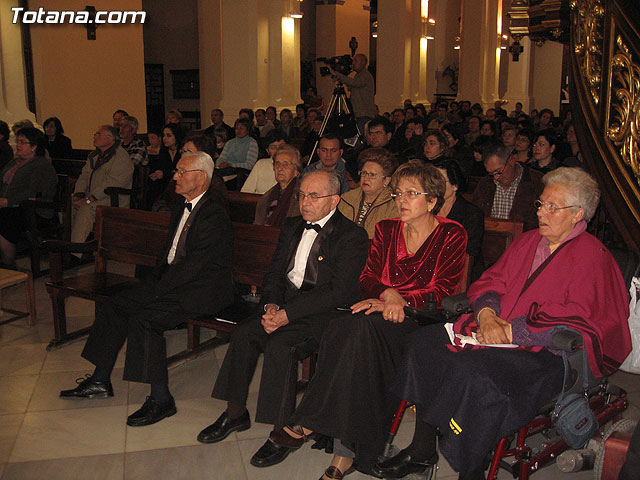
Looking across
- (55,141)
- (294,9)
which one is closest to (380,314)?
(55,141)

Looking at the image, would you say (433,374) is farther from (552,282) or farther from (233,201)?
(233,201)

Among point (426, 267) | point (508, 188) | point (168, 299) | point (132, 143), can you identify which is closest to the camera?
point (426, 267)

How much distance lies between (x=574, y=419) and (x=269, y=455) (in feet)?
4.61

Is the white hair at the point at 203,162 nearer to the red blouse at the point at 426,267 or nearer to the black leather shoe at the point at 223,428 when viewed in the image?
the red blouse at the point at 426,267

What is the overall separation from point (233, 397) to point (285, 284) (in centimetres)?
69

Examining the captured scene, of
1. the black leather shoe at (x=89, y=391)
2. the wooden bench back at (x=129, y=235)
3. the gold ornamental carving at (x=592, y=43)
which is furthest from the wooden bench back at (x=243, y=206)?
the gold ornamental carving at (x=592, y=43)

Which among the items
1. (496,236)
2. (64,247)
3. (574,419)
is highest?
(496,236)

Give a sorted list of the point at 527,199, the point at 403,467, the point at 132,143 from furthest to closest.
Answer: the point at 132,143 → the point at 527,199 → the point at 403,467

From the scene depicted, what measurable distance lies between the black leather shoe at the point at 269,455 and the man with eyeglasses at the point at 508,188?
296 centimetres

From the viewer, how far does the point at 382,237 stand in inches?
137

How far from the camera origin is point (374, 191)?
13.8ft

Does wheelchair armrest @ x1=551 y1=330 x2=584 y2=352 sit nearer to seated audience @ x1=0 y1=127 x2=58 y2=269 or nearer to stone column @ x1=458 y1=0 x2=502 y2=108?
seated audience @ x1=0 y1=127 x2=58 y2=269

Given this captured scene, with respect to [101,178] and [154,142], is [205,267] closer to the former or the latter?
[101,178]

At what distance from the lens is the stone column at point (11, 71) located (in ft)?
29.5
